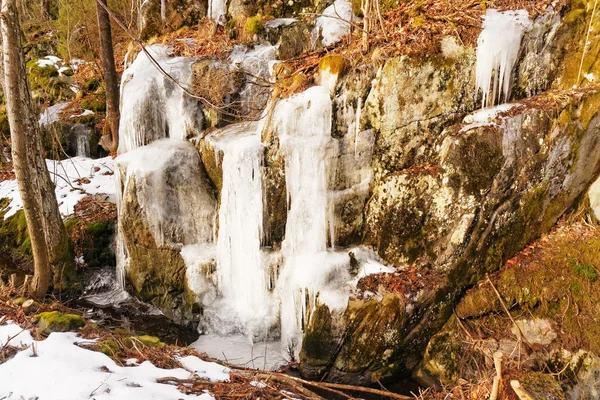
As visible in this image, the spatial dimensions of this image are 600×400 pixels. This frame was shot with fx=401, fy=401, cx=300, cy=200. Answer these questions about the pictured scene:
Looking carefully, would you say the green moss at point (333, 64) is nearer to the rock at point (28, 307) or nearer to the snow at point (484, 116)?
the snow at point (484, 116)

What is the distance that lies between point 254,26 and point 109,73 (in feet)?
11.9

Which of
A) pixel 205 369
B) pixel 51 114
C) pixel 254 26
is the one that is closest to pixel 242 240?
pixel 205 369

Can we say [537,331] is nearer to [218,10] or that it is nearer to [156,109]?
[156,109]

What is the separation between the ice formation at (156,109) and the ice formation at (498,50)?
469 cm

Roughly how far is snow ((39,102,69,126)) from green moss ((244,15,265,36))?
237 inches

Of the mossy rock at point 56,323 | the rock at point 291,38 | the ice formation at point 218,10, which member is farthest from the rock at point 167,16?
the mossy rock at point 56,323

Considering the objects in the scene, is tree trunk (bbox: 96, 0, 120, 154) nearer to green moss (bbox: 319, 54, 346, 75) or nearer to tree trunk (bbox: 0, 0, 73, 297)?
tree trunk (bbox: 0, 0, 73, 297)

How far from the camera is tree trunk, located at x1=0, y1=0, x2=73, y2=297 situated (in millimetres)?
4906

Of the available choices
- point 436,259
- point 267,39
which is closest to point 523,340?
point 436,259

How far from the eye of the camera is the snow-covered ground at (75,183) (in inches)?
332

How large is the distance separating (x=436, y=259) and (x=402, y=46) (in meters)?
2.87

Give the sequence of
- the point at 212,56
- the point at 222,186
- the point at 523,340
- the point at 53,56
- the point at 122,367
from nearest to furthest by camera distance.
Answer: the point at 122,367 < the point at 523,340 < the point at 222,186 < the point at 212,56 < the point at 53,56

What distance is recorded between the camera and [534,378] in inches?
160

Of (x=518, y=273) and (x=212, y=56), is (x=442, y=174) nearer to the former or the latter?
(x=518, y=273)
